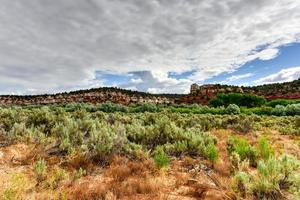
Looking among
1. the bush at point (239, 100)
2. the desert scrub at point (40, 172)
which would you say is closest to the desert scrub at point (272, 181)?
A: the desert scrub at point (40, 172)

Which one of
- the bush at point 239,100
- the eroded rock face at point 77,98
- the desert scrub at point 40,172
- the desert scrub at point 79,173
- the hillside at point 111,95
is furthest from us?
the hillside at point 111,95

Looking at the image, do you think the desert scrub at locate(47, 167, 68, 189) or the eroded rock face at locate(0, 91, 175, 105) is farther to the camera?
the eroded rock face at locate(0, 91, 175, 105)

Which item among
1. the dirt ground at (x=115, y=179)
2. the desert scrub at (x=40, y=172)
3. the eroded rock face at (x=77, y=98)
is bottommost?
the dirt ground at (x=115, y=179)

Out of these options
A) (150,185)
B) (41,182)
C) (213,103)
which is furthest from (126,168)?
(213,103)

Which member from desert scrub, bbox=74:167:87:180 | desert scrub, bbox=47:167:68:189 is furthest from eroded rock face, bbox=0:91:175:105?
desert scrub, bbox=47:167:68:189

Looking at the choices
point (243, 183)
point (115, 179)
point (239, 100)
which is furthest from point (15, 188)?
point (239, 100)

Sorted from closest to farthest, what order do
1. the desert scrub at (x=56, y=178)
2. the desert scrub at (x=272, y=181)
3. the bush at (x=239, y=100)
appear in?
the desert scrub at (x=272, y=181) → the desert scrub at (x=56, y=178) → the bush at (x=239, y=100)

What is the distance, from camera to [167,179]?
19.5 ft

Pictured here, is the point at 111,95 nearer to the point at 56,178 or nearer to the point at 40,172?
the point at 40,172

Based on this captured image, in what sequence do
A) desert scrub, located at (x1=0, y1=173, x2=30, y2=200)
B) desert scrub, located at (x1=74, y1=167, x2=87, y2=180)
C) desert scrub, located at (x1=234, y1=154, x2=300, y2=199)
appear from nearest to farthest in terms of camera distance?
desert scrub, located at (x1=0, y1=173, x2=30, y2=200) → desert scrub, located at (x1=234, y1=154, x2=300, y2=199) → desert scrub, located at (x1=74, y1=167, x2=87, y2=180)

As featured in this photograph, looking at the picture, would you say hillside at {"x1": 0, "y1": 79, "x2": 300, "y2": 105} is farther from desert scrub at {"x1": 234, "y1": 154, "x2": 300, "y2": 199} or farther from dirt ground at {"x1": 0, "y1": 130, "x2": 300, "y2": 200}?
desert scrub at {"x1": 234, "y1": 154, "x2": 300, "y2": 199}

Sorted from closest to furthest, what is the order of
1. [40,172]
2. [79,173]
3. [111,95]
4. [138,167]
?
[40,172] → [79,173] → [138,167] → [111,95]

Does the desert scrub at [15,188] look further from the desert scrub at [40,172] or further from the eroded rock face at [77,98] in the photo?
the eroded rock face at [77,98]

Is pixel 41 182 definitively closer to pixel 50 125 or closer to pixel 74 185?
pixel 74 185
